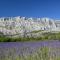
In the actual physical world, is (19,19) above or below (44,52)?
above

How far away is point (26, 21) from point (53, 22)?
11.9 metres

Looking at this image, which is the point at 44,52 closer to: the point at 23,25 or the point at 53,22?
the point at 23,25

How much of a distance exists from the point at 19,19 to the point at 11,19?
3.68 metres

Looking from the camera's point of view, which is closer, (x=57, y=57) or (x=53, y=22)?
(x=57, y=57)

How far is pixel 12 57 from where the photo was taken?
7461 millimetres

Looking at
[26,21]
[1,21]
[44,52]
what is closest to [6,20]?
[1,21]

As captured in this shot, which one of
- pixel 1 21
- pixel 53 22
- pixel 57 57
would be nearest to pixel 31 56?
pixel 57 57

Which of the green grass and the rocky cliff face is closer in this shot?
the green grass

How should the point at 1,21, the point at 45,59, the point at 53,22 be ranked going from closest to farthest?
the point at 45,59, the point at 1,21, the point at 53,22

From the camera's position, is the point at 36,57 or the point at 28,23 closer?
the point at 36,57

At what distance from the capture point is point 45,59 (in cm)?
740

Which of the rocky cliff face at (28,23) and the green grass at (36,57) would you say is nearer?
the green grass at (36,57)

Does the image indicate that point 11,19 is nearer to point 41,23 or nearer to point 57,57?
point 41,23

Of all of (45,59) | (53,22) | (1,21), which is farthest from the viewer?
(53,22)
